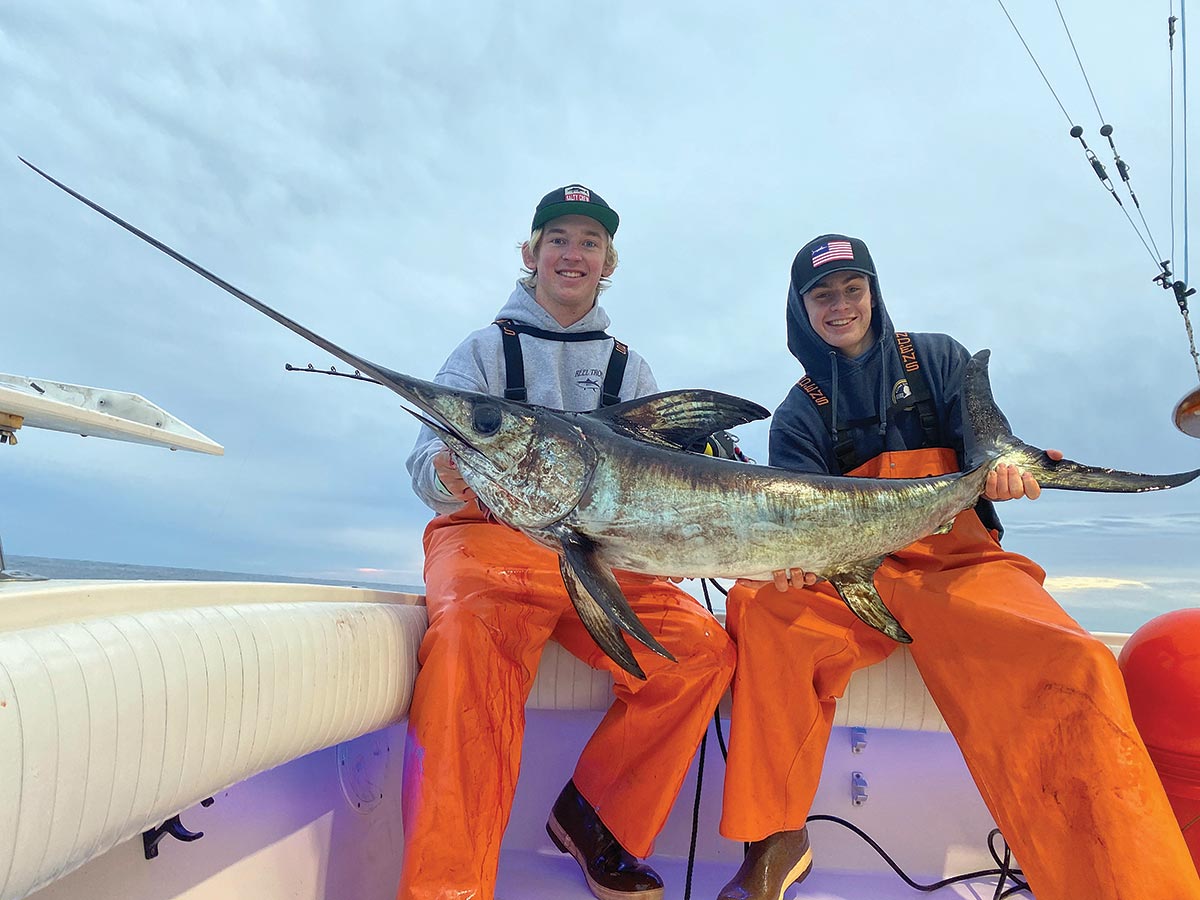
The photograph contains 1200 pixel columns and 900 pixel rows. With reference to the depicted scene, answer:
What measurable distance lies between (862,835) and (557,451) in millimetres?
1985

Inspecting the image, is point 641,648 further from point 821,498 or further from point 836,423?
point 836,423

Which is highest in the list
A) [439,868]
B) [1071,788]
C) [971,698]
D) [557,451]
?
[557,451]

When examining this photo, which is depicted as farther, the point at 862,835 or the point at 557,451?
the point at 862,835

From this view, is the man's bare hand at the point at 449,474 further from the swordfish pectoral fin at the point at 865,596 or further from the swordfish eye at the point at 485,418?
the swordfish pectoral fin at the point at 865,596

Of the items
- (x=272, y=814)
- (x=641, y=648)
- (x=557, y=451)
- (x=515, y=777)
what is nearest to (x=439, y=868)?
(x=515, y=777)

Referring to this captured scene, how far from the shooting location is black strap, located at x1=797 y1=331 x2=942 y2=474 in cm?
294

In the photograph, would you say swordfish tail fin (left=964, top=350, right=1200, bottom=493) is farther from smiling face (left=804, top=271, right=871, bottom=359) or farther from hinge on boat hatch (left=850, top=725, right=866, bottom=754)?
hinge on boat hatch (left=850, top=725, right=866, bottom=754)

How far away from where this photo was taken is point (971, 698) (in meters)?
2.16

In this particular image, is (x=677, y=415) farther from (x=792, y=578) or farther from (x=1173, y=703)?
(x=1173, y=703)

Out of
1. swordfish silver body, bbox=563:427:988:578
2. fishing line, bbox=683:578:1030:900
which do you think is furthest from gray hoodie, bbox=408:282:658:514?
swordfish silver body, bbox=563:427:988:578

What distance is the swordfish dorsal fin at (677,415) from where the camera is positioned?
2.03m

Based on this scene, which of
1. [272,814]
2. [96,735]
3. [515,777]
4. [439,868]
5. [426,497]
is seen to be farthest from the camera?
[426,497]

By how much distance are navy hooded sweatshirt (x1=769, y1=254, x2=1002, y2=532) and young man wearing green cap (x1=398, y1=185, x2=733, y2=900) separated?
2.61 ft

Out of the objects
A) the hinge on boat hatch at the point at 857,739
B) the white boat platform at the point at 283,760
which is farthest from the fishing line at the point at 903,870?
the hinge on boat hatch at the point at 857,739
